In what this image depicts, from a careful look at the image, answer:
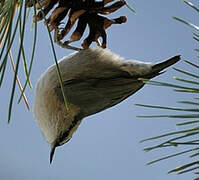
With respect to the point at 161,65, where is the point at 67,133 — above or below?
below

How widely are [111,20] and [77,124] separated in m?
0.16

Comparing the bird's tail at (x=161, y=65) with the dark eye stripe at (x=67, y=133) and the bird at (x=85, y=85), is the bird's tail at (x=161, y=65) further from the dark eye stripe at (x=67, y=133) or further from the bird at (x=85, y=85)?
the dark eye stripe at (x=67, y=133)

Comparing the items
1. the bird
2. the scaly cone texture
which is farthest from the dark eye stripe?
the scaly cone texture

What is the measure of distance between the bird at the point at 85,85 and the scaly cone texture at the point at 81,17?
0.08 ft

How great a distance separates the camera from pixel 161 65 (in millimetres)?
639

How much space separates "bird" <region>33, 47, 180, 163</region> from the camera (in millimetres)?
648

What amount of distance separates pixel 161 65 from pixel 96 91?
3.8 inches

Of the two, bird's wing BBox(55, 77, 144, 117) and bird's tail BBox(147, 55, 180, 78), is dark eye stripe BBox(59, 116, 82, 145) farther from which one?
bird's tail BBox(147, 55, 180, 78)

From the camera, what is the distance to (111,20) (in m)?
0.65

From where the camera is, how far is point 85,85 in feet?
2.14

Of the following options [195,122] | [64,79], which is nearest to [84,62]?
[64,79]

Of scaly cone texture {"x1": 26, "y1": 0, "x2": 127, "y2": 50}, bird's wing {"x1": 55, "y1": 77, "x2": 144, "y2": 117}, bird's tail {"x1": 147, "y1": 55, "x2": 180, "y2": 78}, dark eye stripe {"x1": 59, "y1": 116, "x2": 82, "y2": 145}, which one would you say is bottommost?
dark eye stripe {"x1": 59, "y1": 116, "x2": 82, "y2": 145}

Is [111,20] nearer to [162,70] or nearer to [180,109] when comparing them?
[162,70]

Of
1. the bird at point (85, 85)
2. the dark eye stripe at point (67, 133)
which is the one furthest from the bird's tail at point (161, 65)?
the dark eye stripe at point (67, 133)
